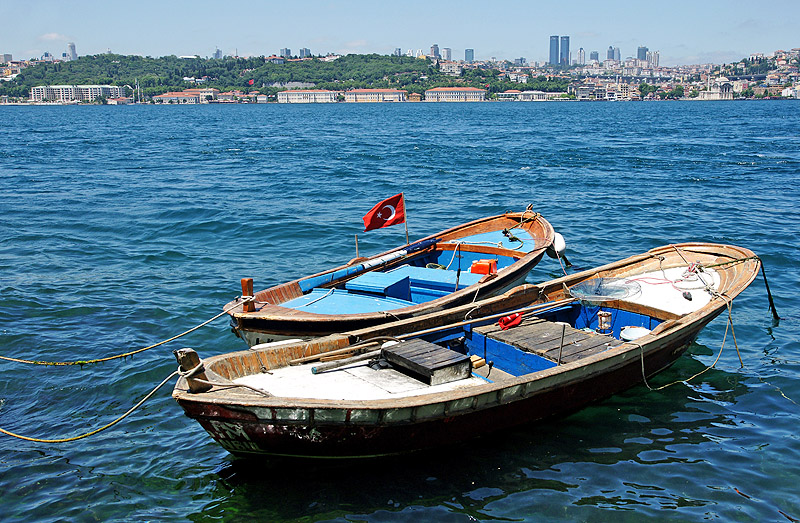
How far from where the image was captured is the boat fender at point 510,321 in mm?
11524

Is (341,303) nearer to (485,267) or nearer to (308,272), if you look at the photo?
(485,267)

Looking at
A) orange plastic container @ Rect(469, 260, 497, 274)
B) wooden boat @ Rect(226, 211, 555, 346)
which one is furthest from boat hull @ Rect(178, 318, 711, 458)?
orange plastic container @ Rect(469, 260, 497, 274)

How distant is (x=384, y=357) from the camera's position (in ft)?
33.3

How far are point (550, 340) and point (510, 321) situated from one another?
0.88 m

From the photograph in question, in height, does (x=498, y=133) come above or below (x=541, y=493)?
above

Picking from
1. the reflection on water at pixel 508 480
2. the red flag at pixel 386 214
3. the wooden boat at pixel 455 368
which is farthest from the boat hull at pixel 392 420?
the red flag at pixel 386 214

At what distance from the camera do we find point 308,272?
19656 mm

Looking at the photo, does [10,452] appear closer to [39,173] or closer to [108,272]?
[108,272]

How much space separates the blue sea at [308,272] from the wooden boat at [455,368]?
616 mm

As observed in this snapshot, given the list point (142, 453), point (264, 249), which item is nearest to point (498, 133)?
point (264, 249)

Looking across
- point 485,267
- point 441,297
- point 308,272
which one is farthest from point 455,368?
point 308,272

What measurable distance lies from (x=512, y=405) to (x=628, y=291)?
15.9 ft

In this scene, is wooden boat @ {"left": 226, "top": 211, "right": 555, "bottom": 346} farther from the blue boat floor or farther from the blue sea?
the blue sea

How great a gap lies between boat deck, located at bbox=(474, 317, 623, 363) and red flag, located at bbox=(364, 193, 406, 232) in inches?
163
